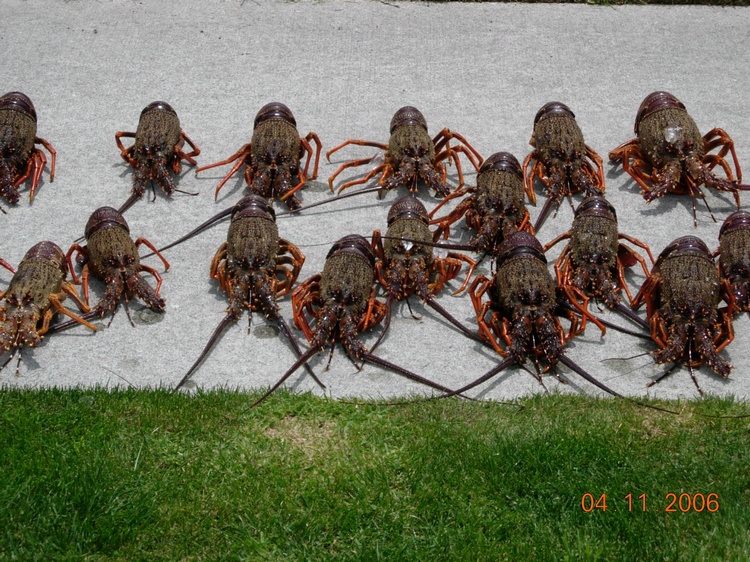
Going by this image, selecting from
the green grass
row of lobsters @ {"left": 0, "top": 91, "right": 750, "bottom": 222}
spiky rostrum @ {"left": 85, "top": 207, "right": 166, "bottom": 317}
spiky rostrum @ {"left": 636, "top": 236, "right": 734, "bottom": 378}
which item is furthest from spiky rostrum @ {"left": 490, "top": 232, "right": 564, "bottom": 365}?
spiky rostrum @ {"left": 85, "top": 207, "right": 166, "bottom": 317}

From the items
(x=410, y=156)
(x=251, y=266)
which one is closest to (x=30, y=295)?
(x=251, y=266)

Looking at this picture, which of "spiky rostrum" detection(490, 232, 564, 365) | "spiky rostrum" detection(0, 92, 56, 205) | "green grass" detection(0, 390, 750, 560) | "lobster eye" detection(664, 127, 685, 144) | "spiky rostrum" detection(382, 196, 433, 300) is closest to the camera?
"green grass" detection(0, 390, 750, 560)

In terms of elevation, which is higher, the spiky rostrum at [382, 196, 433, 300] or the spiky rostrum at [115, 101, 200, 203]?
the spiky rostrum at [115, 101, 200, 203]

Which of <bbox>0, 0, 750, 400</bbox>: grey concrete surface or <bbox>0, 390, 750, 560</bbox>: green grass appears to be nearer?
<bbox>0, 390, 750, 560</bbox>: green grass

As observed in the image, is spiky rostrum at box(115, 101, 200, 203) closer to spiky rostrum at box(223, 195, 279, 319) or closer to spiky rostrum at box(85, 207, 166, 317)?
spiky rostrum at box(85, 207, 166, 317)

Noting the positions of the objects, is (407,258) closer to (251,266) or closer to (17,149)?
(251,266)

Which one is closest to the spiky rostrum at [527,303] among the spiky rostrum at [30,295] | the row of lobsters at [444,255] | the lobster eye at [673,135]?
the row of lobsters at [444,255]
